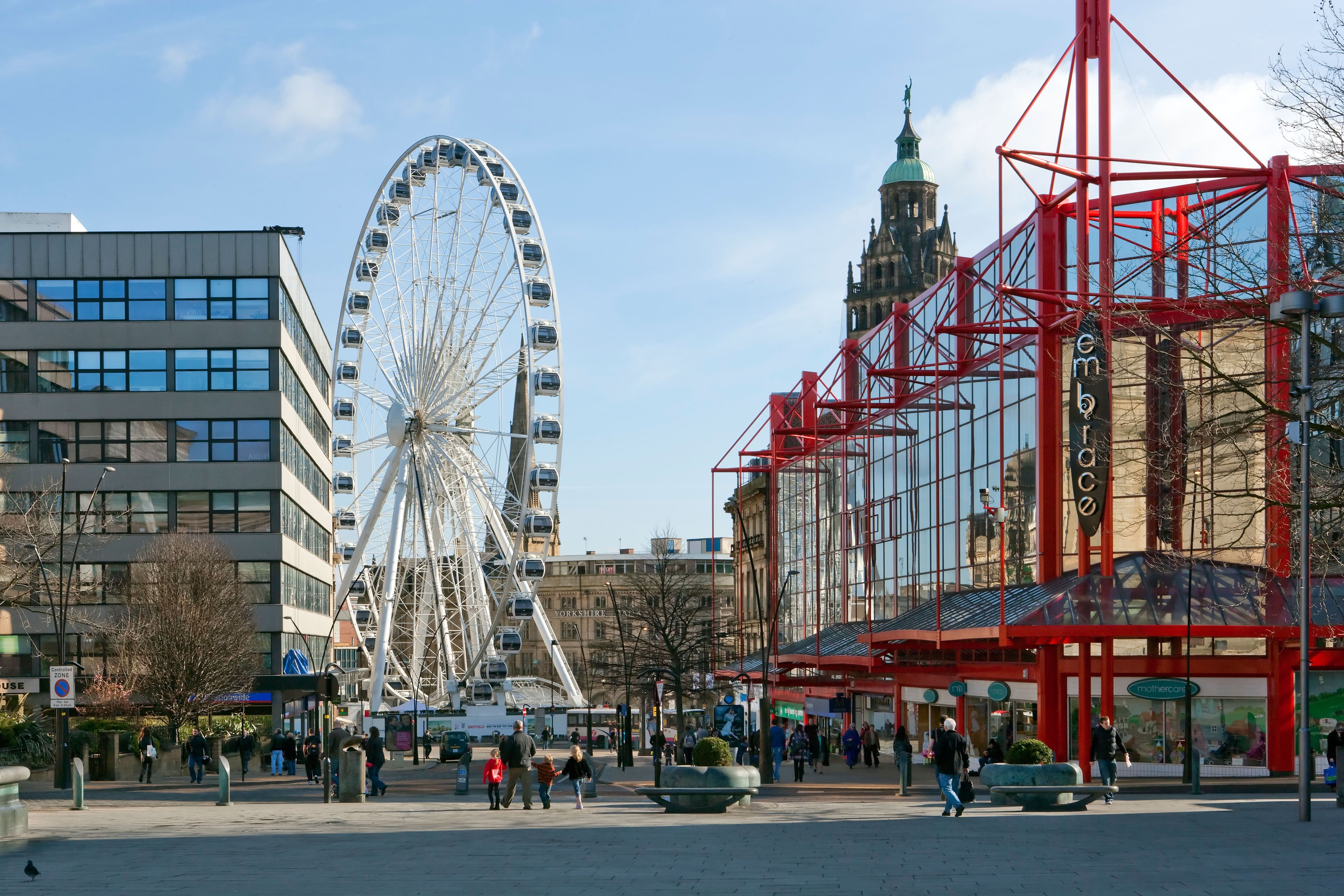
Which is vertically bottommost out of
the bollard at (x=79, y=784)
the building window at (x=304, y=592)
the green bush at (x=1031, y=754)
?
the bollard at (x=79, y=784)

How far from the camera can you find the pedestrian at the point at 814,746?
155 feet

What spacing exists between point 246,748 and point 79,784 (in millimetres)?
14886

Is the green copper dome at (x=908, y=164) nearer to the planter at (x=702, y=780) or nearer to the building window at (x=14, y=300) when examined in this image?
the building window at (x=14, y=300)

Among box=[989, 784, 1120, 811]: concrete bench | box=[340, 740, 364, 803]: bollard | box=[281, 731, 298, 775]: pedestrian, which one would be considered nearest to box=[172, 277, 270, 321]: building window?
box=[281, 731, 298, 775]: pedestrian

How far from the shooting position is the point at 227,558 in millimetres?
59906

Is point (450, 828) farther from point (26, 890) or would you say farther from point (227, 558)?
point (227, 558)

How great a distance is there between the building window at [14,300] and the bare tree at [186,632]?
1182 cm

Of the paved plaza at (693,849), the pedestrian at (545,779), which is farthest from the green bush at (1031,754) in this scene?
the pedestrian at (545,779)

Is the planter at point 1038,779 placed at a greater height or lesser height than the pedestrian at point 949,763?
lesser

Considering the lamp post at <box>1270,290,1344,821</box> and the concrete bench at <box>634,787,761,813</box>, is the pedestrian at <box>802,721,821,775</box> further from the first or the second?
the lamp post at <box>1270,290,1344,821</box>

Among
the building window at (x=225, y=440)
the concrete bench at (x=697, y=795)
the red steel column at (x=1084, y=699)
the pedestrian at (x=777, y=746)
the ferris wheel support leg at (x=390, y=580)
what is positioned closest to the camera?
the concrete bench at (x=697, y=795)

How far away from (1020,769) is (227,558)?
38.2m

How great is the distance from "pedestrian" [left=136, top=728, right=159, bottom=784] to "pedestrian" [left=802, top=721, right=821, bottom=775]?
703 inches

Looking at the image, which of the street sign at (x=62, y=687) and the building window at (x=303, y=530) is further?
the building window at (x=303, y=530)
